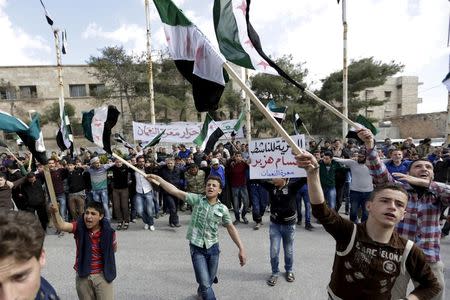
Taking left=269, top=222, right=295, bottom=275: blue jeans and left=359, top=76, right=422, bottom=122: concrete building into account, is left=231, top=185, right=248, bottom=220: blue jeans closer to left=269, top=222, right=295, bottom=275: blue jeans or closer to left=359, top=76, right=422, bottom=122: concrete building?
left=269, top=222, right=295, bottom=275: blue jeans

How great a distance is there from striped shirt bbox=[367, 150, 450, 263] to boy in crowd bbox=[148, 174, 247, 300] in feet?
5.29

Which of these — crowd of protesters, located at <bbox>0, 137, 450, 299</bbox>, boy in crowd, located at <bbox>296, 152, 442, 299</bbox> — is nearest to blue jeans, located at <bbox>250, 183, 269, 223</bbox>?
crowd of protesters, located at <bbox>0, 137, 450, 299</bbox>

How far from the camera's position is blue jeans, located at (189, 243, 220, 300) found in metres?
3.38

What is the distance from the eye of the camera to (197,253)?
3498 millimetres

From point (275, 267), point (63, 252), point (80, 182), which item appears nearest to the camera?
point (275, 267)

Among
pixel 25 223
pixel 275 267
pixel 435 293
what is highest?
pixel 25 223

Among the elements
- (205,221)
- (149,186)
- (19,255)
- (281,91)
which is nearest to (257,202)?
(149,186)

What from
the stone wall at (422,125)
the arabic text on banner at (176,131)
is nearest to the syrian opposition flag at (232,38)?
the arabic text on banner at (176,131)

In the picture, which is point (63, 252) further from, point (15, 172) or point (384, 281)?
point (384, 281)

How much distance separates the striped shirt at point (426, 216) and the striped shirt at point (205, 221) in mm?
1668

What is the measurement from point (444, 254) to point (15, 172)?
9.31 metres

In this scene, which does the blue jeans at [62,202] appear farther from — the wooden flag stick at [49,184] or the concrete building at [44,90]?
the concrete building at [44,90]

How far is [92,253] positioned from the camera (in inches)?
117

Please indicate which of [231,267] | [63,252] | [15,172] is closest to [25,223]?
[231,267]
